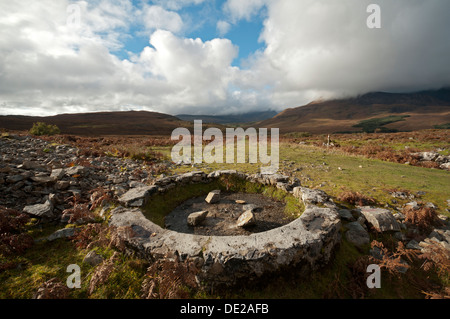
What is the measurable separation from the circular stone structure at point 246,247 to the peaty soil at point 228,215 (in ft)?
4.05

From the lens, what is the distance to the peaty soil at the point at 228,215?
217 inches

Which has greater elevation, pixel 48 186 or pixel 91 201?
pixel 48 186

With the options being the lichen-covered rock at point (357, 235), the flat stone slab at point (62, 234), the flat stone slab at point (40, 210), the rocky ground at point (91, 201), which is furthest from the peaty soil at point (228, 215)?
the flat stone slab at point (40, 210)

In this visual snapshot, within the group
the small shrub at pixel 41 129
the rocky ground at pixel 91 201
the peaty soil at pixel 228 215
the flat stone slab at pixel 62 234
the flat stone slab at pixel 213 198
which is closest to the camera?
the flat stone slab at pixel 62 234

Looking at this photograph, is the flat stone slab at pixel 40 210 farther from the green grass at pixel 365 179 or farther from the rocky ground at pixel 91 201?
the green grass at pixel 365 179

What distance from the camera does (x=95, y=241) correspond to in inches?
173

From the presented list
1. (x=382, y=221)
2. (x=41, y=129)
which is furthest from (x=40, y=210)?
(x=41, y=129)

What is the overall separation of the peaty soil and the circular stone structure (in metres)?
1.24

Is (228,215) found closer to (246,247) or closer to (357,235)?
(246,247)

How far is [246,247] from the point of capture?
3723mm

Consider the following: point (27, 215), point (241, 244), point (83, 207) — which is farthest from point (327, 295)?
point (27, 215)

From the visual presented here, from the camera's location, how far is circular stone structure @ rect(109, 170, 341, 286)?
11.5 ft

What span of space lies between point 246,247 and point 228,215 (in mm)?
2652

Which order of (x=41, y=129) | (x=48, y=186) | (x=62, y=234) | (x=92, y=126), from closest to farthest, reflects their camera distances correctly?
1. (x=62, y=234)
2. (x=48, y=186)
3. (x=41, y=129)
4. (x=92, y=126)
